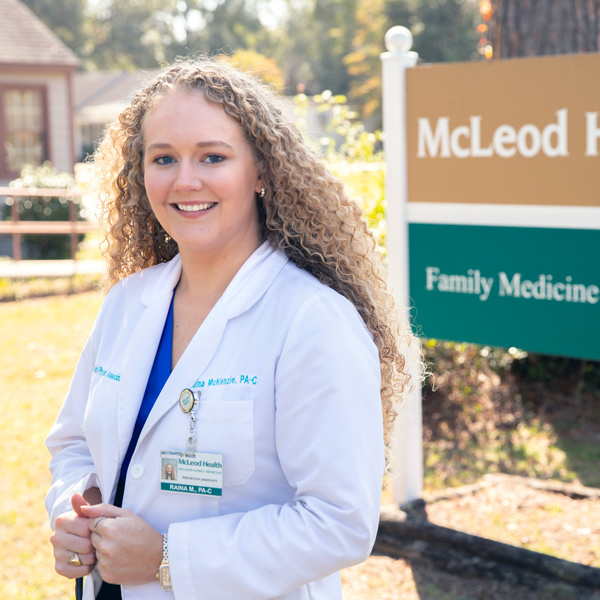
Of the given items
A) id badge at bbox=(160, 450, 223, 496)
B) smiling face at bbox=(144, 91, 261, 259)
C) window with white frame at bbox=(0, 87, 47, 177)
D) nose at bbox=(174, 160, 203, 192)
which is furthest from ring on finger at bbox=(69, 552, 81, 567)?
window with white frame at bbox=(0, 87, 47, 177)

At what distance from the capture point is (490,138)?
3.83m

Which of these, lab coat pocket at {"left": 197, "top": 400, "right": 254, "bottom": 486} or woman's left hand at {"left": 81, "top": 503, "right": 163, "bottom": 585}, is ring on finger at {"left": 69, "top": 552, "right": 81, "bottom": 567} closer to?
woman's left hand at {"left": 81, "top": 503, "right": 163, "bottom": 585}

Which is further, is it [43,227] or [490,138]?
[43,227]

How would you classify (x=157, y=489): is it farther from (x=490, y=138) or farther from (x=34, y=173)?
(x=34, y=173)

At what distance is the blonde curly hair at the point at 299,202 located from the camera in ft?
6.54

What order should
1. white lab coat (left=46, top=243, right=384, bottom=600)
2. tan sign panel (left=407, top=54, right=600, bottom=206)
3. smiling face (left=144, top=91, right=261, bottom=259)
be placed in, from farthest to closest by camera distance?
tan sign panel (left=407, top=54, right=600, bottom=206), smiling face (left=144, top=91, right=261, bottom=259), white lab coat (left=46, top=243, right=384, bottom=600)

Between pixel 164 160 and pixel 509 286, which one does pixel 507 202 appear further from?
pixel 164 160

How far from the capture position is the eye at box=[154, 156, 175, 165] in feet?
6.58

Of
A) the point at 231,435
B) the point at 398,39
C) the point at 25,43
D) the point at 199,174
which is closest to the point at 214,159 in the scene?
the point at 199,174

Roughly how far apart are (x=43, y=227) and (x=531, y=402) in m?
8.13

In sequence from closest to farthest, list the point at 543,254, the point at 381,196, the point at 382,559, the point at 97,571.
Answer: the point at 97,571 < the point at 543,254 < the point at 382,559 < the point at 381,196

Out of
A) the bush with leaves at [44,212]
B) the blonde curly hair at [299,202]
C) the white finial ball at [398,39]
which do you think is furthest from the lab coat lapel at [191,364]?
the bush with leaves at [44,212]

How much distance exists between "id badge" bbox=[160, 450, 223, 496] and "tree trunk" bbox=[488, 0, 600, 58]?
4093 mm

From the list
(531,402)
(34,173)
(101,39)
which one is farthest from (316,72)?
(531,402)
